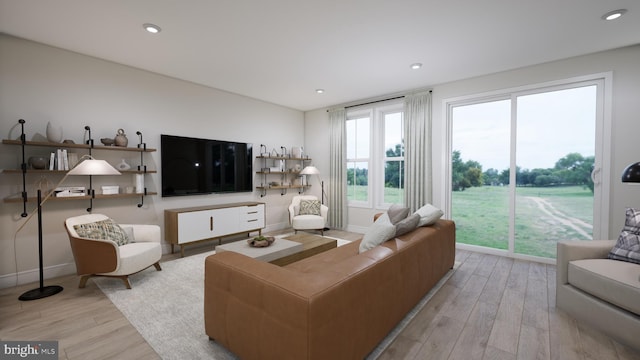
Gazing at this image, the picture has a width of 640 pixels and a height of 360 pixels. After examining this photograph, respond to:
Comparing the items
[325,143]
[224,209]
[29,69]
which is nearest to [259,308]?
[224,209]

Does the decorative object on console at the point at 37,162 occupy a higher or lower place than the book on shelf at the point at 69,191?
higher

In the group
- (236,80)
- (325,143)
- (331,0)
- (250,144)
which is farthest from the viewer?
(325,143)

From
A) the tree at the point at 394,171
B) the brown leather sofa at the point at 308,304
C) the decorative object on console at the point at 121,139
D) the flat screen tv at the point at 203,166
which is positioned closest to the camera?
the brown leather sofa at the point at 308,304

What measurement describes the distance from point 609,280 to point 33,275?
5.55 metres

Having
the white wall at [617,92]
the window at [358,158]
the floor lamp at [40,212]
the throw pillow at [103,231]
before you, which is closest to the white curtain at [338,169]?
the window at [358,158]

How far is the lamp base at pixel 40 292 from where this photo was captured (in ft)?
8.53

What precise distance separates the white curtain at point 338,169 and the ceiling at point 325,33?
169 cm

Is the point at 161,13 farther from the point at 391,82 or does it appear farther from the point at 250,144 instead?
the point at 391,82

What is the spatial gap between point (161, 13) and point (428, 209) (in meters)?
3.30

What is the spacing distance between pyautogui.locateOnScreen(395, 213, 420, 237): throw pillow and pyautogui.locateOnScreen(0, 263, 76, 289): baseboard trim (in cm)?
390

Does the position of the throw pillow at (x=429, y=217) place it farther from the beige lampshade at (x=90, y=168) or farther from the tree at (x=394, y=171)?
the beige lampshade at (x=90, y=168)

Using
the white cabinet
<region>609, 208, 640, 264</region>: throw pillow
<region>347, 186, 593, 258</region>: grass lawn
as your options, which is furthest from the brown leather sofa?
<region>347, 186, 593, 258</region>: grass lawn

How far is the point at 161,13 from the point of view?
2463 mm

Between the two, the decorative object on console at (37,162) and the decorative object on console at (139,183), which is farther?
the decorative object on console at (139,183)
